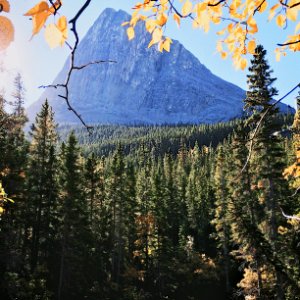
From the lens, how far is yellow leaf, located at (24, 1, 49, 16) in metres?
1.71

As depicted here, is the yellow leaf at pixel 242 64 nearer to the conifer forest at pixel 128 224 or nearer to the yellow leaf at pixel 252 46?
the yellow leaf at pixel 252 46

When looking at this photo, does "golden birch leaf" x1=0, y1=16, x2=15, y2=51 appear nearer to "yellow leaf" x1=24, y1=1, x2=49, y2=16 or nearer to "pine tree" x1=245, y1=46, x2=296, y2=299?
"yellow leaf" x1=24, y1=1, x2=49, y2=16

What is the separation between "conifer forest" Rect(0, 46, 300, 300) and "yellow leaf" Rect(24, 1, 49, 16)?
428 cm

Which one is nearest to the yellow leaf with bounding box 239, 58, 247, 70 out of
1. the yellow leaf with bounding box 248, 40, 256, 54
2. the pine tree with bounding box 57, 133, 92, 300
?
the yellow leaf with bounding box 248, 40, 256, 54

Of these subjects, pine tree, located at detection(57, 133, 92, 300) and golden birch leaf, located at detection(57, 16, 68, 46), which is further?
pine tree, located at detection(57, 133, 92, 300)

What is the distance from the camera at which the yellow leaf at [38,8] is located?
1.71m

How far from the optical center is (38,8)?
5.66 feet

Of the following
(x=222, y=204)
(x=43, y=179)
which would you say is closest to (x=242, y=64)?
(x=43, y=179)

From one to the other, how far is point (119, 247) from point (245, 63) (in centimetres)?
3966

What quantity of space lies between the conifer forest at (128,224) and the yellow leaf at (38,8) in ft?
14.0

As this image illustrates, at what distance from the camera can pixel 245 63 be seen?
3801 mm

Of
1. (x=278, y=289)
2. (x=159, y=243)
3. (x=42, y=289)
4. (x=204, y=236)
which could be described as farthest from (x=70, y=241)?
(x=204, y=236)

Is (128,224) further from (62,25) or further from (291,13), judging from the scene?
(62,25)

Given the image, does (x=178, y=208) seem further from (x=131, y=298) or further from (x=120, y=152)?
(x=131, y=298)
